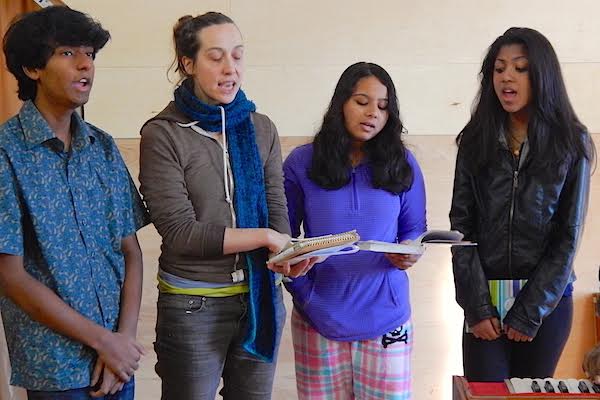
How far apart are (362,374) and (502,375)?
0.39m

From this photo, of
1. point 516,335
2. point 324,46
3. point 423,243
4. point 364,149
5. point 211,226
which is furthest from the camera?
point 324,46

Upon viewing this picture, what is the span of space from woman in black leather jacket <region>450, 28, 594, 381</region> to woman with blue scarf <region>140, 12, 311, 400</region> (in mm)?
568

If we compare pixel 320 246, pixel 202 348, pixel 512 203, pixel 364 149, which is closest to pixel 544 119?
pixel 512 203

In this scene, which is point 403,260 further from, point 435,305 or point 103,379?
point 435,305

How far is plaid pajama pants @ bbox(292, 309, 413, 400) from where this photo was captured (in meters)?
1.79

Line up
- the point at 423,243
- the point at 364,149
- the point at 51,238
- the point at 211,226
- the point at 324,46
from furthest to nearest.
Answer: the point at 324,46, the point at 364,149, the point at 423,243, the point at 211,226, the point at 51,238

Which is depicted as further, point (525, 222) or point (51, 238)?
point (525, 222)

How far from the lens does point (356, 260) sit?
1.83m

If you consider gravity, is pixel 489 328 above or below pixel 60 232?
below

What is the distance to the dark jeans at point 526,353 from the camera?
181cm

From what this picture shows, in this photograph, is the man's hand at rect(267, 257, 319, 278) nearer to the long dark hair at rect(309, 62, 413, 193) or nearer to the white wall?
the long dark hair at rect(309, 62, 413, 193)

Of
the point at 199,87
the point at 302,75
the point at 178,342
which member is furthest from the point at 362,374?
the point at 302,75

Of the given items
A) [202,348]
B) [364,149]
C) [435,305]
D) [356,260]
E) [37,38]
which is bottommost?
[435,305]

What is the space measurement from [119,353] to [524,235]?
1093mm
